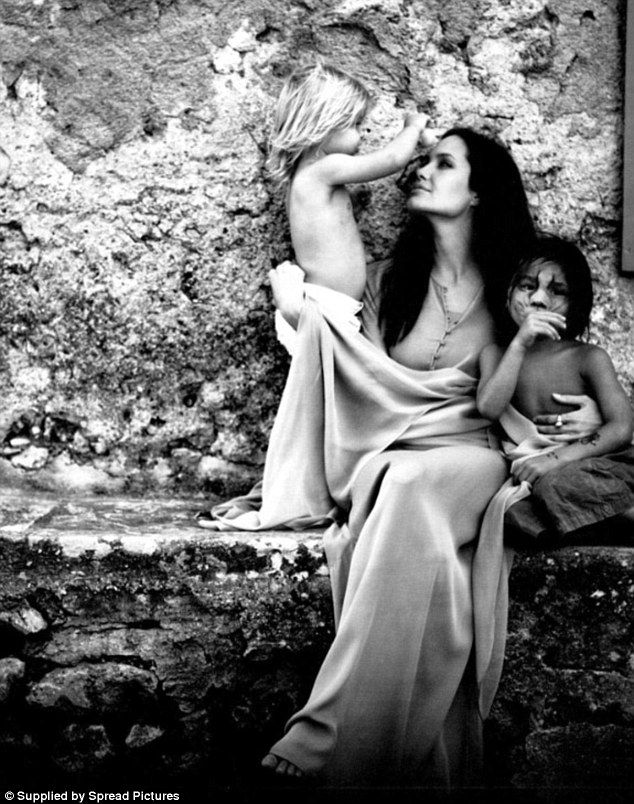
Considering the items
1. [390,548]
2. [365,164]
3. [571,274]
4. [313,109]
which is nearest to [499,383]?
[571,274]

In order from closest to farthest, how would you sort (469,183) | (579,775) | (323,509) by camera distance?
(579,775) → (323,509) → (469,183)

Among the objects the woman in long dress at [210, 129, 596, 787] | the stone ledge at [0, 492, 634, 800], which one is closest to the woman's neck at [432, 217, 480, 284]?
the woman in long dress at [210, 129, 596, 787]

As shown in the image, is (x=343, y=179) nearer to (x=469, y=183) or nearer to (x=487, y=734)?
(x=469, y=183)

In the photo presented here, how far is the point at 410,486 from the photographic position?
2.62m

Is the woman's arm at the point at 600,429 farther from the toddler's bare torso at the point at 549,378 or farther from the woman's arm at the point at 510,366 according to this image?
the woman's arm at the point at 510,366

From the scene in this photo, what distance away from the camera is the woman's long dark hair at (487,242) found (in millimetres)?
3186

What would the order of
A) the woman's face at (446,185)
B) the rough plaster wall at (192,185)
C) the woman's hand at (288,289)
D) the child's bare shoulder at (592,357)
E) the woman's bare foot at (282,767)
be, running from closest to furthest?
the woman's bare foot at (282,767) < the child's bare shoulder at (592,357) < the woman's hand at (288,289) < the woman's face at (446,185) < the rough plaster wall at (192,185)

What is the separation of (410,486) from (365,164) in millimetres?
1013

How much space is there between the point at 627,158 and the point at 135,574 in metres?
1.99

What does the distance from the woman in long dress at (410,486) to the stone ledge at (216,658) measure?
15cm

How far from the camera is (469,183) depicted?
10.5 ft

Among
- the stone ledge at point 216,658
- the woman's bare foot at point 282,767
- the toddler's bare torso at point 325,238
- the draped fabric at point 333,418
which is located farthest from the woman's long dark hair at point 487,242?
the woman's bare foot at point 282,767

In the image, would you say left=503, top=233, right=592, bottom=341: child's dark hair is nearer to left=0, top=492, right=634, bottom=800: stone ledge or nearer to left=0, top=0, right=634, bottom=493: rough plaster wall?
left=0, top=0, right=634, bottom=493: rough plaster wall

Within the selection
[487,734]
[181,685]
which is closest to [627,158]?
[487,734]
